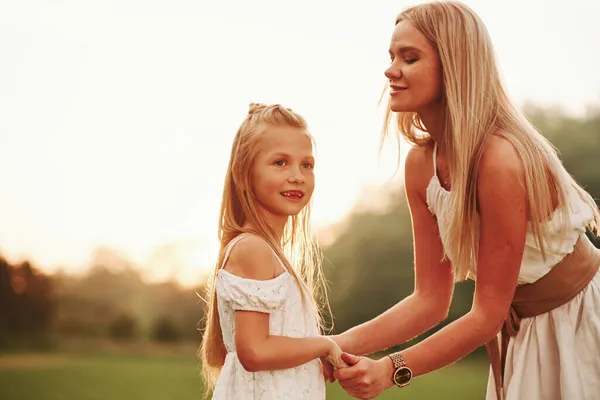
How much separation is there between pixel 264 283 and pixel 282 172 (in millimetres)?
355

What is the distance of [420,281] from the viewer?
328 centimetres

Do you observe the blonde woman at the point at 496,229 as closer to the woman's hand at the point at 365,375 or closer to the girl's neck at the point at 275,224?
the woman's hand at the point at 365,375

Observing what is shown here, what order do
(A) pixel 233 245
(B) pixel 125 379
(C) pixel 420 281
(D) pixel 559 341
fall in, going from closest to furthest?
(A) pixel 233 245 → (D) pixel 559 341 → (C) pixel 420 281 → (B) pixel 125 379

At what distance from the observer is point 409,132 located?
320 centimetres

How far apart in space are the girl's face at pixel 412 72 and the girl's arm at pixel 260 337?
719 mm

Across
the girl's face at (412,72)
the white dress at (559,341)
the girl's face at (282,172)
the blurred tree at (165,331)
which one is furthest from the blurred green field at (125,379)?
the girl's face at (282,172)

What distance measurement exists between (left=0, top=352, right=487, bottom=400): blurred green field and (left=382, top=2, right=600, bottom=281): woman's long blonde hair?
37.1 ft

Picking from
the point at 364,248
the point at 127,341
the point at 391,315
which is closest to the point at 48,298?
the point at 127,341

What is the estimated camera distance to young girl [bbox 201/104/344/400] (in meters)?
2.51

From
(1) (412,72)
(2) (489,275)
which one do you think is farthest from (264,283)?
(1) (412,72)

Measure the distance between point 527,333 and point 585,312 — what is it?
0.20m

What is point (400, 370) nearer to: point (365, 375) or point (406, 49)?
point (365, 375)

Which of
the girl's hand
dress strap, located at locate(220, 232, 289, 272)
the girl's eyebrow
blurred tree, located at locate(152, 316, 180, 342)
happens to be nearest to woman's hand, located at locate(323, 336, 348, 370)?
the girl's hand

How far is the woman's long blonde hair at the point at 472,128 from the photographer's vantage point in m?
2.72
